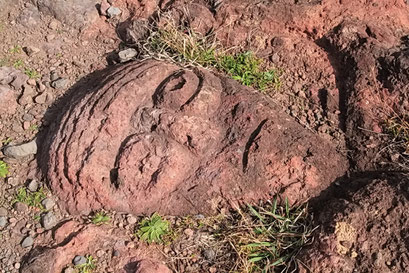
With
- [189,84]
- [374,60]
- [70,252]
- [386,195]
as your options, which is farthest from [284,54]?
[70,252]

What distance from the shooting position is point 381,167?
314 centimetres

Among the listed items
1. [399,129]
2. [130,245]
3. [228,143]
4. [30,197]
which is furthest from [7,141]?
[399,129]

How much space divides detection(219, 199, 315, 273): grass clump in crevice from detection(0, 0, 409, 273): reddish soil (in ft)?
0.36

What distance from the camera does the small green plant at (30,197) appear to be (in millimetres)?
3158

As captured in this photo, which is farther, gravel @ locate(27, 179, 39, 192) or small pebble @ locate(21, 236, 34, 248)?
gravel @ locate(27, 179, 39, 192)

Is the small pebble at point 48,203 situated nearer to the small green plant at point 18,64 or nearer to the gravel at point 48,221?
the gravel at point 48,221

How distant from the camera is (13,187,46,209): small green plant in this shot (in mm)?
3158

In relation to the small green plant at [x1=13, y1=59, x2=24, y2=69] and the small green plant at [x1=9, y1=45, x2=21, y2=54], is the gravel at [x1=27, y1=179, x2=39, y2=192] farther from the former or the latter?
the small green plant at [x1=9, y1=45, x2=21, y2=54]

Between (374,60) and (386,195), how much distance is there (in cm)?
123

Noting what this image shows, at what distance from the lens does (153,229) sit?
3006mm

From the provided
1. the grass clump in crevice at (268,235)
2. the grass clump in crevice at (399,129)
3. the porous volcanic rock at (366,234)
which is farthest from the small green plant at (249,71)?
the porous volcanic rock at (366,234)

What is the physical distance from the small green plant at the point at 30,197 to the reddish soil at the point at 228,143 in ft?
0.13

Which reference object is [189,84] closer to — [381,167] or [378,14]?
[381,167]

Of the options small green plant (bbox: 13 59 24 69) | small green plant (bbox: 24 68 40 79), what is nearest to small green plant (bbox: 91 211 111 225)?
small green plant (bbox: 24 68 40 79)
